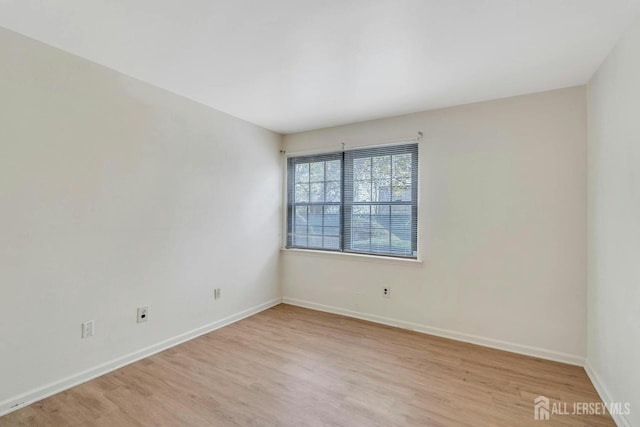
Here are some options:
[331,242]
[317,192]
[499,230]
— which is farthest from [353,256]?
[499,230]

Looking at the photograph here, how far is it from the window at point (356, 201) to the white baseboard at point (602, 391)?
65.6 inches

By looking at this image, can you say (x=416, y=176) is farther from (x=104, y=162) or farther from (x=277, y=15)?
(x=104, y=162)

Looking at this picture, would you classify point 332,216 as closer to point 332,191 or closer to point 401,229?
point 332,191

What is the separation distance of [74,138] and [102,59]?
64 centimetres

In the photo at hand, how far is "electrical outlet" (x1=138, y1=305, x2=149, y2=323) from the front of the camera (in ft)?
8.76

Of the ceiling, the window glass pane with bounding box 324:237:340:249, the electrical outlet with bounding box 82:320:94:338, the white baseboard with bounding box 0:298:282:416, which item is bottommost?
the white baseboard with bounding box 0:298:282:416

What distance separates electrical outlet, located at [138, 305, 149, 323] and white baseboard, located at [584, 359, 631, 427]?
349 cm

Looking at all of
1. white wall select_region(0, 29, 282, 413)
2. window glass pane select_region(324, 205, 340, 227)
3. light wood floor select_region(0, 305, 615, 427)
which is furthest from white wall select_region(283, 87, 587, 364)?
white wall select_region(0, 29, 282, 413)

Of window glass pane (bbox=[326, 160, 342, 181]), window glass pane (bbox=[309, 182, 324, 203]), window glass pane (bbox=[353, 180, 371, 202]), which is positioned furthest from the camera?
window glass pane (bbox=[309, 182, 324, 203])

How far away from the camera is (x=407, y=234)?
3451 millimetres

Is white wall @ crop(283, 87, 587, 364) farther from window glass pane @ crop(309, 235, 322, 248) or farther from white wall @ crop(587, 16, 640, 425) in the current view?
window glass pane @ crop(309, 235, 322, 248)

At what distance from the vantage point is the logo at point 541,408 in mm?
1931

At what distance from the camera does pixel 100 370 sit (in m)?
2.38

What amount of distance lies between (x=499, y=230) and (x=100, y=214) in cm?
Answer: 353
